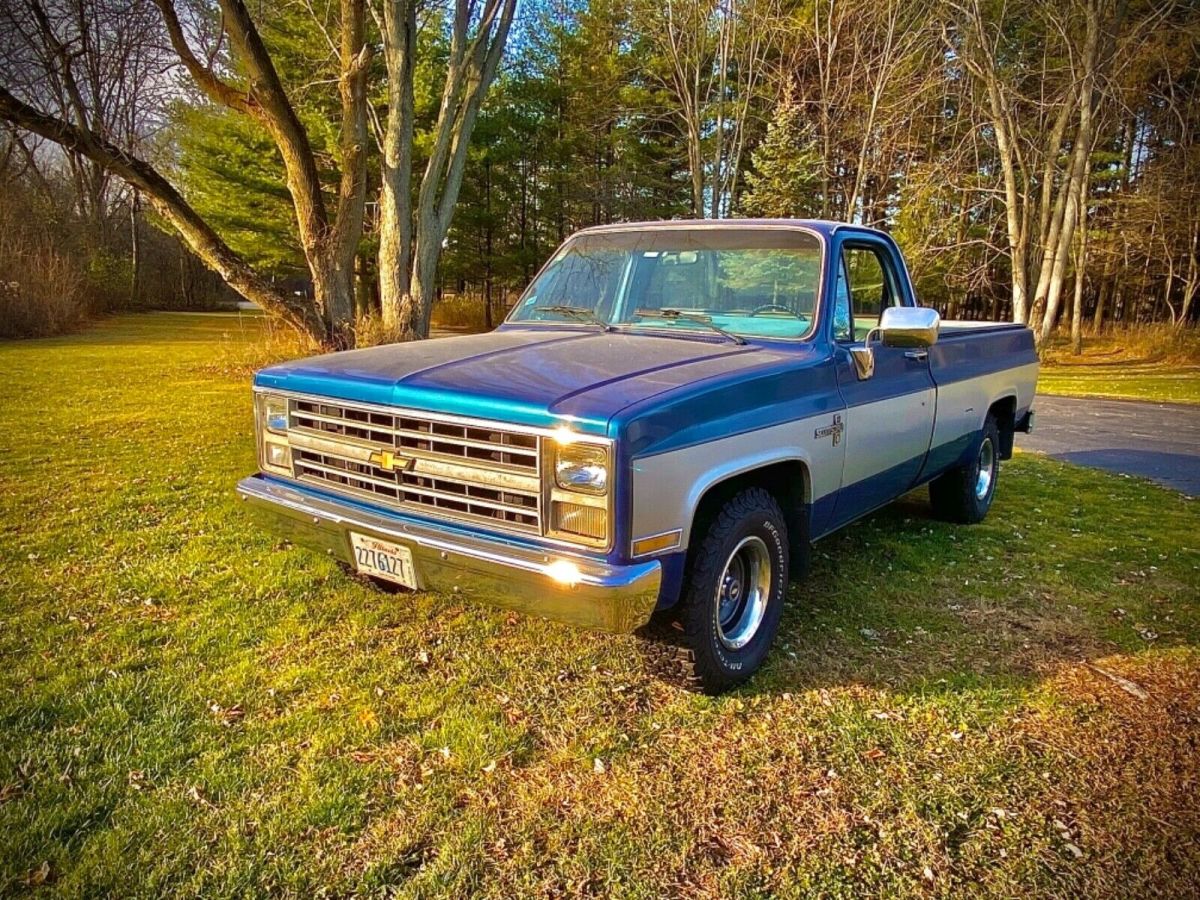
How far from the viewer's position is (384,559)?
3.14 m

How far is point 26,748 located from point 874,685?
3.36 meters

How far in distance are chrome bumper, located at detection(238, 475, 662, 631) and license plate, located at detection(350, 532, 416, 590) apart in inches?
1.4

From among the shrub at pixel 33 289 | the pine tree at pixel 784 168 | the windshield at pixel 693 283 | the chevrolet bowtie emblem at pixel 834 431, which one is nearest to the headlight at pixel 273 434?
the windshield at pixel 693 283

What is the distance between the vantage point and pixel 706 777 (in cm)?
277

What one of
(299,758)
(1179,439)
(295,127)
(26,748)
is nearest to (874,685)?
(299,758)

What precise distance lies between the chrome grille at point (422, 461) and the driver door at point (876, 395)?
1801 mm

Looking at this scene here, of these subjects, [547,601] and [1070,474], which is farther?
[1070,474]

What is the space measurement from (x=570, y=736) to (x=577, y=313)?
2.39 metres

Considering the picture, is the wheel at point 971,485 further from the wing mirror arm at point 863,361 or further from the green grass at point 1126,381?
the green grass at point 1126,381

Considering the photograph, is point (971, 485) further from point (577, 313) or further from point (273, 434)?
point (273, 434)

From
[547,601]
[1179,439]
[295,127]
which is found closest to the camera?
[547,601]

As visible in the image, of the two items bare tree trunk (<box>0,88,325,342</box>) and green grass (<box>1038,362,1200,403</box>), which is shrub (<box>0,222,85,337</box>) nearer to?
bare tree trunk (<box>0,88,325,342</box>)

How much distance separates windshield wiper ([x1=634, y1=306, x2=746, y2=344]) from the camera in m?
3.92

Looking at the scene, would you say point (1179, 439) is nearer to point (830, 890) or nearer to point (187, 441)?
point (830, 890)
